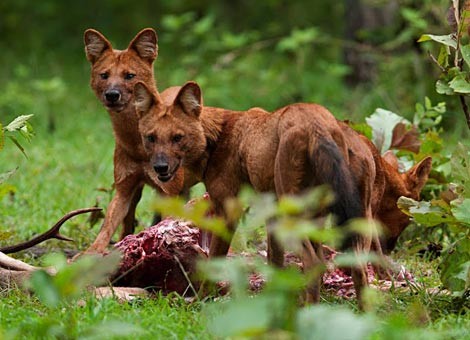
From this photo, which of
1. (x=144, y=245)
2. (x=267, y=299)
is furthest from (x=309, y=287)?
(x=267, y=299)

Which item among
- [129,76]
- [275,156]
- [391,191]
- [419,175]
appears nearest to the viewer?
[275,156]

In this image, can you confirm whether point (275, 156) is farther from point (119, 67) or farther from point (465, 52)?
point (119, 67)

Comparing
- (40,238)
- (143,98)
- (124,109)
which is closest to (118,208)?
(124,109)

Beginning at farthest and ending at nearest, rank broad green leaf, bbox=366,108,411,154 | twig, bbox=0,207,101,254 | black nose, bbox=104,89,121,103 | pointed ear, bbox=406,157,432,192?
1. broad green leaf, bbox=366,108,411,154
2. black nose, bbox=104,89,121,103
3. pointed ear, bbox=406,157,432,192
4. twig, bbox=0,207,101,254

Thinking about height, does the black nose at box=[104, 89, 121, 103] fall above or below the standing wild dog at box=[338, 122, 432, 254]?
above

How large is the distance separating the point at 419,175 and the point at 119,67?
6.51ft

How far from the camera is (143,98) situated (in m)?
5.63

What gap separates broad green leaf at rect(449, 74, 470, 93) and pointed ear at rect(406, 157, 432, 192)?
1255mm

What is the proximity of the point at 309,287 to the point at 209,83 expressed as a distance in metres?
8.98

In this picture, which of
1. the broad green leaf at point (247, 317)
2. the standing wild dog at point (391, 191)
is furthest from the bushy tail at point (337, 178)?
the broad green leaf at point (247, 317)

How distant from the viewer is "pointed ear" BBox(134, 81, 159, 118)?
5.62 meters

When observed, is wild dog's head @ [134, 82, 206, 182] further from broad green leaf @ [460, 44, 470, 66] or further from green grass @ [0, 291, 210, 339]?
broad green leaf @ [460, 44, 470, 66]

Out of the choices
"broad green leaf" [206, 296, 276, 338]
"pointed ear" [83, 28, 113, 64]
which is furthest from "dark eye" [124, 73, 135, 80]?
"broad green leaf" [206, 296, 276, 338]

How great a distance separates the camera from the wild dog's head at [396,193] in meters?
6.27
